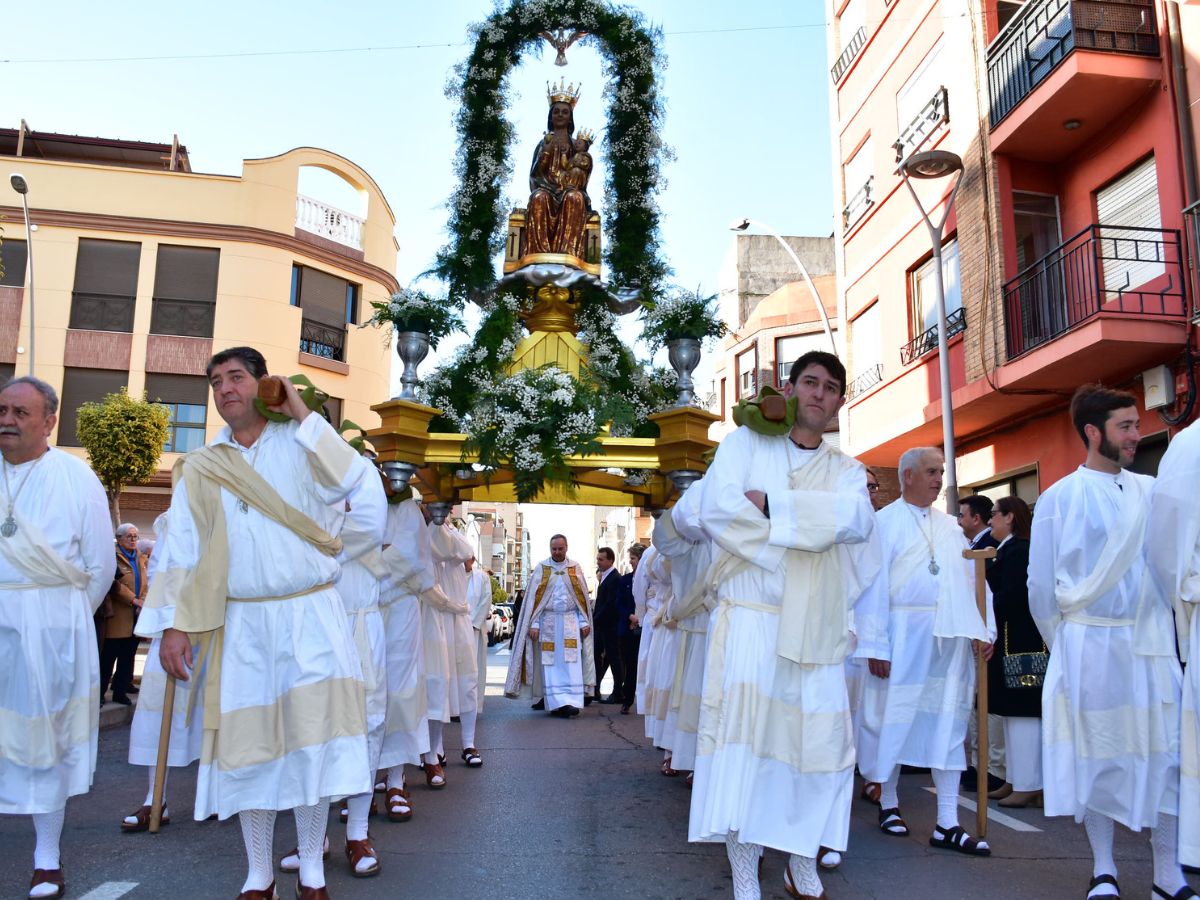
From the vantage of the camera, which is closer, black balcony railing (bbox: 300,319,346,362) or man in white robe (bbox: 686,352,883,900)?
man in white robe (bbox: 686,352,883,900)

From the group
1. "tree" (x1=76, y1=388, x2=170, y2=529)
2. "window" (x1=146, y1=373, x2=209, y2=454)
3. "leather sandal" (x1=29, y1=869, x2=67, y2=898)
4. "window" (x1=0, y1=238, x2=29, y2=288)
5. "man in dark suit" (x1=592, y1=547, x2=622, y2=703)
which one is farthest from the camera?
"window" (x1=0, y1=238, x2=29, y2=288)

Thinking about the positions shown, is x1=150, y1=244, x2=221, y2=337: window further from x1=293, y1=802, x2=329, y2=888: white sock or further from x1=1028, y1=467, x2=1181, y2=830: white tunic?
x1=1028, y1=467, x2=1181, y2=830: white tunic

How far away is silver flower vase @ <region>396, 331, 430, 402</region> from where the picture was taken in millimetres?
7133

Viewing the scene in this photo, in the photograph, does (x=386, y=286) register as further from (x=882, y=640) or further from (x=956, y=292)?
(x=882, y=640)

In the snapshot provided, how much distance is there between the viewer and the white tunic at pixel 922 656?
565 centimetres

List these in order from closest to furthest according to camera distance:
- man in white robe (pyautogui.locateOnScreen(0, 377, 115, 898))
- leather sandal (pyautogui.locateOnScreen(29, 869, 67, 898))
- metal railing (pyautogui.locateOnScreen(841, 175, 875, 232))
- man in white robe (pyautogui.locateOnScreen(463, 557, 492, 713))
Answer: leather sandal (pyautogui.locateOnScreen(29, 869, 67, 898)), man in white robe (pyautogui.locateOnScreen(0, 377, 115, 898)), man in white robe (pyautogui.locateOnScreen(463, 557, 492, 713)), metal railing (pyautogui.locateOnScreen(841, 175, 875, 232))

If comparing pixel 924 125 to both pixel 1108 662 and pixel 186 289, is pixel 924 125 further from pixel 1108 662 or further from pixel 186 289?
pixel 186 289

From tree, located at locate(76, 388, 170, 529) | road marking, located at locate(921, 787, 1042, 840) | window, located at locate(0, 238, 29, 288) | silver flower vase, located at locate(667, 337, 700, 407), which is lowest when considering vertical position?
road marking, located at locate(921, 787, 1042, 840)

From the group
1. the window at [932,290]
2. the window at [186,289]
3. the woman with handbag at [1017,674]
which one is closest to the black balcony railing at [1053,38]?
the window at [932,290]

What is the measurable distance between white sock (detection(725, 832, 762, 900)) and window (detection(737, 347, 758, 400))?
26556mm

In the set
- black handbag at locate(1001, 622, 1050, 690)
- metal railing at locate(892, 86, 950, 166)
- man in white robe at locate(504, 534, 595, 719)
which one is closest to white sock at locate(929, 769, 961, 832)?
black handbag at locate(1001, 622, 1050, 690)

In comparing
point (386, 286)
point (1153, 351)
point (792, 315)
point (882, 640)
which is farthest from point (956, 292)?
point (386, 286)

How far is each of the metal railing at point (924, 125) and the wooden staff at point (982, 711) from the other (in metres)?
10.6

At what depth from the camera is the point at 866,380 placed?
60.8ft
